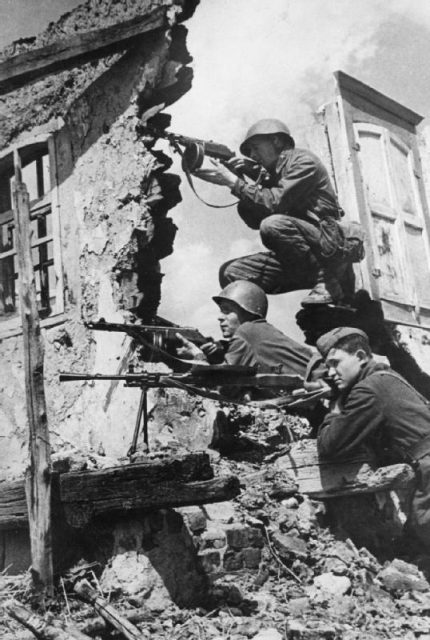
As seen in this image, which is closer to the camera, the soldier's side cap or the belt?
the belt

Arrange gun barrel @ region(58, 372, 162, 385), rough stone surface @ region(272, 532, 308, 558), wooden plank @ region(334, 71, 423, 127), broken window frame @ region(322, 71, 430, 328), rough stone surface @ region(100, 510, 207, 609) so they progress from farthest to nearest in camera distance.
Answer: wooden plank @ region(334, 71, 423, 127), broken window frame @ region(322, 71, 430, 328), gun barrel @ region(58, 372, 162, 385), rough stone surface @ region(272, 532, 308, 558), rough stone surface @ region(100, 510, 207, 609)

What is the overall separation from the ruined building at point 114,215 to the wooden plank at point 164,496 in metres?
1.44

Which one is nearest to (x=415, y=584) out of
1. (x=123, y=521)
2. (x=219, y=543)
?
(x=219, y=543)

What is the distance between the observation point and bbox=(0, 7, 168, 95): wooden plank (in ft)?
23.0

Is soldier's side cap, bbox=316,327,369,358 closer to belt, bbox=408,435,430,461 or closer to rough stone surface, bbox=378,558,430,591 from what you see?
belt, bbox=408,435,430,461

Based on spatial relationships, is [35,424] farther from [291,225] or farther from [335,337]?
[291,225]

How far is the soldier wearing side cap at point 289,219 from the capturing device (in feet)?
23.3

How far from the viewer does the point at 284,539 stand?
5.09 meters

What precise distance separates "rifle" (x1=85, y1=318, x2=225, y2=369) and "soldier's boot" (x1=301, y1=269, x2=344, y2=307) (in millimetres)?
1144

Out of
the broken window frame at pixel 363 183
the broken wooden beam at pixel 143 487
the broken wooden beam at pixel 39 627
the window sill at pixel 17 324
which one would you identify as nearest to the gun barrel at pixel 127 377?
the broken wooden beam at pixel 143 487

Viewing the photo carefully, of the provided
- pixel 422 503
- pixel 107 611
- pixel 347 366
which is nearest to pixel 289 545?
pixel 422 503

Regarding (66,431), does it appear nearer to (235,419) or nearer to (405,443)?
(235,419)

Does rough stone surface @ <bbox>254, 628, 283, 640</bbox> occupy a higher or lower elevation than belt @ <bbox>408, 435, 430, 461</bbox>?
lower

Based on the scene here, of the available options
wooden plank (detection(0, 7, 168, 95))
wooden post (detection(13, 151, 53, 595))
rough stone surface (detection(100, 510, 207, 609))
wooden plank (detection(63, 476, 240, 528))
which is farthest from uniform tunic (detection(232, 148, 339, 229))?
rough stone surface (detection(100, 510, 207, 609))
